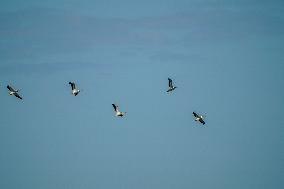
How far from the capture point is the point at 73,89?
213 feet

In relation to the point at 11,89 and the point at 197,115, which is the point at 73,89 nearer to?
the point at 11,89

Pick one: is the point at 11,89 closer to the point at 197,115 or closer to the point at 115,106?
the point at 115,106

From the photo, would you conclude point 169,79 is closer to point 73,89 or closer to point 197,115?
point 197,115

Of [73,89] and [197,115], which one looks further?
[197,115]

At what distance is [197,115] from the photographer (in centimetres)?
6950

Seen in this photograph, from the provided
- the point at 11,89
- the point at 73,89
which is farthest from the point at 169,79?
the point at 11,89

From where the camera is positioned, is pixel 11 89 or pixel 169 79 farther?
pixel 169 79

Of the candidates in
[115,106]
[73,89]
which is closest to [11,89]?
[73,89]

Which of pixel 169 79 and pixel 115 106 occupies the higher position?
pixel 169 79

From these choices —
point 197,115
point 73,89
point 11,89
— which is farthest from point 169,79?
point 11,89

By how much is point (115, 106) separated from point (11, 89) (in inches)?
615

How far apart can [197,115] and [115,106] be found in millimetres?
12462

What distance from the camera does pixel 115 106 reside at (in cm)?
6912

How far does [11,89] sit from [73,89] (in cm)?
1022
